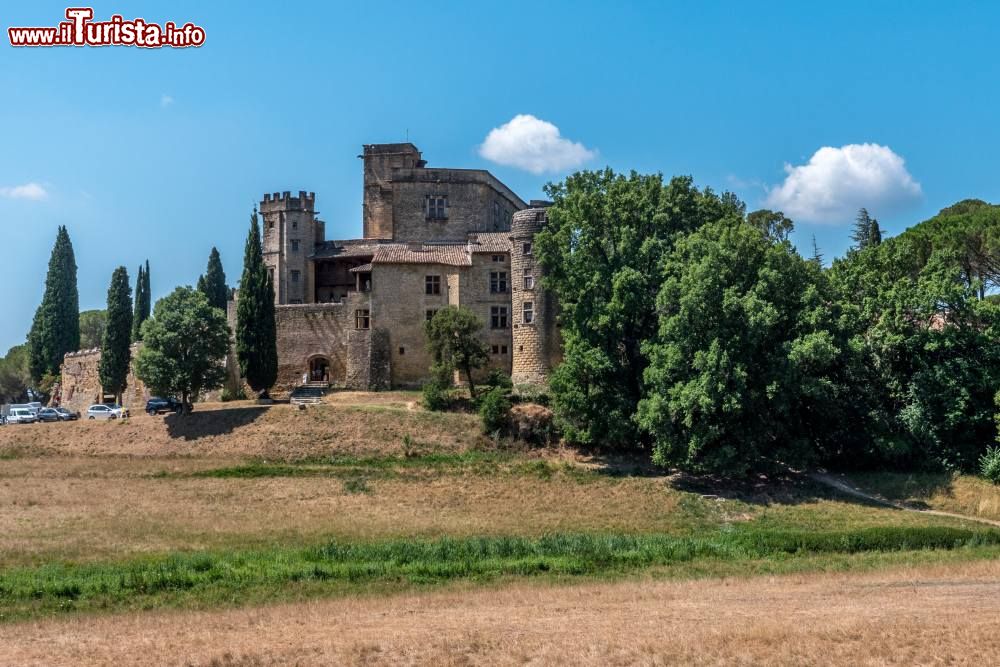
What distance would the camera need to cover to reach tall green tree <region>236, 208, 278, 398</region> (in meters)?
52.5

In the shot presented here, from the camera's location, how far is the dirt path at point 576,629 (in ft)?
53.3

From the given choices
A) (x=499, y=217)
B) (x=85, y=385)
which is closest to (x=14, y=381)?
(x=85, y=385)

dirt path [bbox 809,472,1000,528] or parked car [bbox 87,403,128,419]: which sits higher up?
parked car [bbox 87,403,128,419]

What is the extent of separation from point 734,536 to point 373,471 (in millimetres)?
17680

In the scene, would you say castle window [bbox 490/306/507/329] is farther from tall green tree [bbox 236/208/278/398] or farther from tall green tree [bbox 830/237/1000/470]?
tall green tree [bbox 830/237/1000/470]

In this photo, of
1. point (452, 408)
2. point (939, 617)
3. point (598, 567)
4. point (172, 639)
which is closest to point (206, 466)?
point (452, 408)

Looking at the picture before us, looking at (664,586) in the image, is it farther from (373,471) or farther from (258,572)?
(373,471)

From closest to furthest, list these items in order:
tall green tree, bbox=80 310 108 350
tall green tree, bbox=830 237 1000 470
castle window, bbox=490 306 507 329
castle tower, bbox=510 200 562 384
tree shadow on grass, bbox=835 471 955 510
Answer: tree shadow on grass, bbox=835 471 955 510, tall green tree, bbox=830 237 1000 470, castle tower, bbox=510 200 562 384, castle window, bbox=490 306 507 329, tall green tree, bbox=80 310 108 350

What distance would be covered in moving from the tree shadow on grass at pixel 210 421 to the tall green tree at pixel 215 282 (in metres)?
27.1

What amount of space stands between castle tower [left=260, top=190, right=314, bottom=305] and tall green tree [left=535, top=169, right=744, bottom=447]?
829 inches

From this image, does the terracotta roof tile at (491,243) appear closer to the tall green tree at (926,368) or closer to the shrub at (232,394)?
the shrub at (232,394)

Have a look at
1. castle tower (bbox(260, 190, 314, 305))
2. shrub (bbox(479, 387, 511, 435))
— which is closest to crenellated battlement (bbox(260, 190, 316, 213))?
castle tower (bbox(260, 190, 314, 305))

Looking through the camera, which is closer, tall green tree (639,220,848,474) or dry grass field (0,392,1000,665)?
A: dry grass field (0,392,1000,665)

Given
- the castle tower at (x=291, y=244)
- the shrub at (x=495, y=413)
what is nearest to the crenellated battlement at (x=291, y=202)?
the castle tower at (x=291, y=244)
